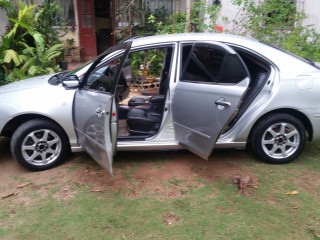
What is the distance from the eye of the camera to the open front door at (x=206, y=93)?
3.66 m

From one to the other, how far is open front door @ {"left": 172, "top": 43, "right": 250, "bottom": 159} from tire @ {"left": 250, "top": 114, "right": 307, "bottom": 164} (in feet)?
2.40

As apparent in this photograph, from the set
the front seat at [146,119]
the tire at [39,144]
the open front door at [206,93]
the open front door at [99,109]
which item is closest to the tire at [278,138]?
the open front door at [206,93]

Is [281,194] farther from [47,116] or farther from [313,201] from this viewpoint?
[47,116]

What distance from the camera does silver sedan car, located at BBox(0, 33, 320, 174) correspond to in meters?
3.85

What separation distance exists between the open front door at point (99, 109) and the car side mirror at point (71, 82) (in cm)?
7

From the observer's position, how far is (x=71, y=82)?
407 cm

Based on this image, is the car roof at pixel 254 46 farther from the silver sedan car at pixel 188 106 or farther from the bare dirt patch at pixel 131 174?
the bare dirt patch at pixel 131 174

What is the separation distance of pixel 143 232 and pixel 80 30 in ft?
31.3

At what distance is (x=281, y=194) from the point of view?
365 centimetres

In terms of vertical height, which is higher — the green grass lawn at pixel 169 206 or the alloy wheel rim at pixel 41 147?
the alloy wheel rim at pixel 41 147

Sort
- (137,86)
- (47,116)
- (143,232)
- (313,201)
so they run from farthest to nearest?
(137,86)
(47,116)
(313,201)
(143,232)

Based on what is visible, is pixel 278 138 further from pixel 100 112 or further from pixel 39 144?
pixel 39 144

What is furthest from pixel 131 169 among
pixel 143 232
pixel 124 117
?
pixel 143 232

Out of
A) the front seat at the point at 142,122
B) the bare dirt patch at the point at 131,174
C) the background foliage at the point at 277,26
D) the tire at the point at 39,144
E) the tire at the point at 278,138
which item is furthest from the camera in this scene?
the background foliage at the point at 277,26
